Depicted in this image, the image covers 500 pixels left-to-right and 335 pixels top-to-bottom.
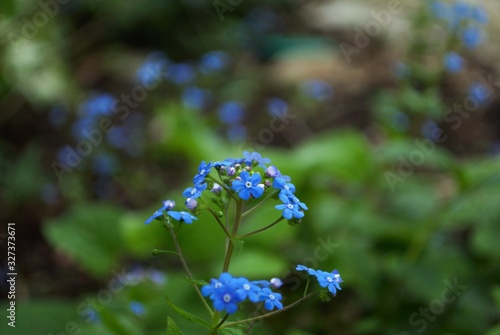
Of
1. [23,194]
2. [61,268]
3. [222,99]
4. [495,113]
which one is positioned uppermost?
[23,194]

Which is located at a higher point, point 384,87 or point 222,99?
point 222,99

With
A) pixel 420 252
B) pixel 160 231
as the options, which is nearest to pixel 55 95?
pixel 160 231

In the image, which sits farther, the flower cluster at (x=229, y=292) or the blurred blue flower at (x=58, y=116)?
the blurred blue flower at (x=58, y=116)

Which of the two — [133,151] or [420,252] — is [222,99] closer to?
[133,151]

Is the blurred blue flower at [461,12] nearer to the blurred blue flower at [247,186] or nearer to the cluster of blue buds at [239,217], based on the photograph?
the cluster of blue buds at [239,217]

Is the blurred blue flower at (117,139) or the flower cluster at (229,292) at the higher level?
the flower cluster at (229,292)

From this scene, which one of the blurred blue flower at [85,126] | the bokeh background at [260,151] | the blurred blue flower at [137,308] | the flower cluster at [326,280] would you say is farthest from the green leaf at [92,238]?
the flower cluster at [326,280]
